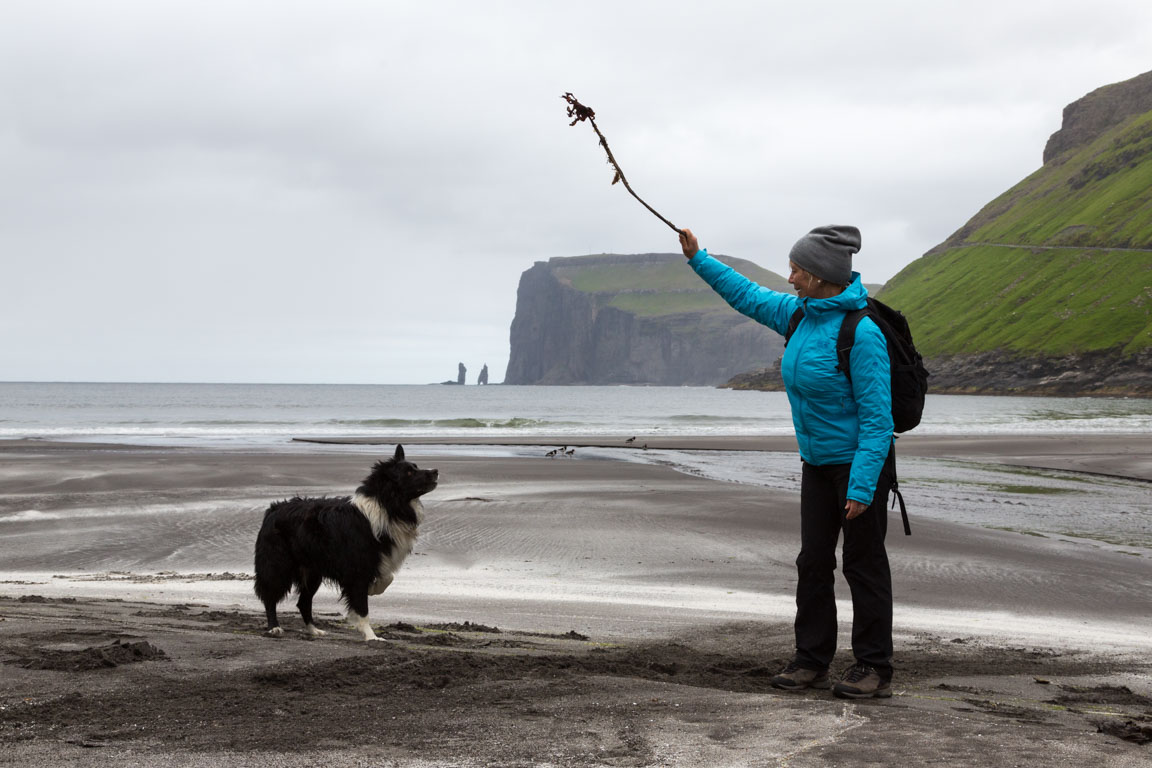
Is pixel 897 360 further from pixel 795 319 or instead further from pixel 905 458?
pixel 905 458

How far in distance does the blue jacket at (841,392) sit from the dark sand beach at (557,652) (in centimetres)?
115

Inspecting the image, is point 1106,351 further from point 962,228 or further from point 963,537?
point 963,537

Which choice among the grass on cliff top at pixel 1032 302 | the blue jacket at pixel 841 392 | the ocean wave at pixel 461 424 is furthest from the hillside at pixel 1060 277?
the blue jacket at pixel 841 392

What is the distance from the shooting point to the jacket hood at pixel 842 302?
4.61m

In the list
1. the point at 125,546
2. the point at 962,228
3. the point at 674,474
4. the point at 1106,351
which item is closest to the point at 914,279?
the point at 962,228

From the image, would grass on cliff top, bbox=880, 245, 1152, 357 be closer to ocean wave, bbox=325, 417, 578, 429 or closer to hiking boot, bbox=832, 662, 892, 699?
ocean wave, bbox=325, 417, 578, 429

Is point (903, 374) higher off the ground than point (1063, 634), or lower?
higher

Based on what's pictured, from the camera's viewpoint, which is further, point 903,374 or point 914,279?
point 914,279

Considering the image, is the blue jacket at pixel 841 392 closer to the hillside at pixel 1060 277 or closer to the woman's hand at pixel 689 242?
the woman's hand at pixel 689 242

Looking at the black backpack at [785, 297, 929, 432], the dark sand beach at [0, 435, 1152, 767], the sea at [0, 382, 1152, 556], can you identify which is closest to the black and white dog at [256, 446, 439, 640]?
the dark sand beach at [0, 435, 1152, 767]

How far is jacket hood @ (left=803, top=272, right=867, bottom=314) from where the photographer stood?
4613 mm

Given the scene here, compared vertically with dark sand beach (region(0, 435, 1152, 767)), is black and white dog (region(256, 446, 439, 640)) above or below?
above

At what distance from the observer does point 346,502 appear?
6.45 m

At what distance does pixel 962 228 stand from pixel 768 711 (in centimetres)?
19679
